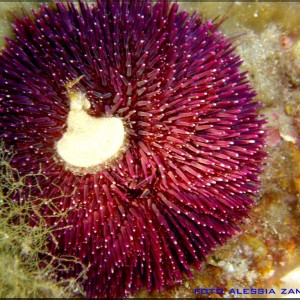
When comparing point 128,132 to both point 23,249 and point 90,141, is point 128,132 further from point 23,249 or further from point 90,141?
point 23,249

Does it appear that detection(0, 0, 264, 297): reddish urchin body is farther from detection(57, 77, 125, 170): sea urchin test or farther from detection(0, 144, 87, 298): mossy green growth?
detection(0, 144, 87, 298): mossy green growth

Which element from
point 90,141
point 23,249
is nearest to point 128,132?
point 90,141

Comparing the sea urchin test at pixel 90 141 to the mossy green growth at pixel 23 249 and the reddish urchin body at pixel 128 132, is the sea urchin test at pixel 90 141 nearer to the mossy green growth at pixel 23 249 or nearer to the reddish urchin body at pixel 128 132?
the reddish urchin body at pixel 128 132

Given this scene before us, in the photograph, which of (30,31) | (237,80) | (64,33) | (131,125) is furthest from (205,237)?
(30,31)

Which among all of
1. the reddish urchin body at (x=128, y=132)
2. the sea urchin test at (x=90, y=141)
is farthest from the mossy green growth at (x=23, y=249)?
the sea urchin test at (x=90, y=141)

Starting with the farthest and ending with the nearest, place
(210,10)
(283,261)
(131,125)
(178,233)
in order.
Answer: (210,10) < (283,261) < (178,233) < (131,125)

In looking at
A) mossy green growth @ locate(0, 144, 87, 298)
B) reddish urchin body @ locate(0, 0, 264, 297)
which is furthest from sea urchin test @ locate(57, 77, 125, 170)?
mossy green growth @ locate(0, 144, 87, 298)

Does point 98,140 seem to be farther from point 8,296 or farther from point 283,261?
point 283,261
